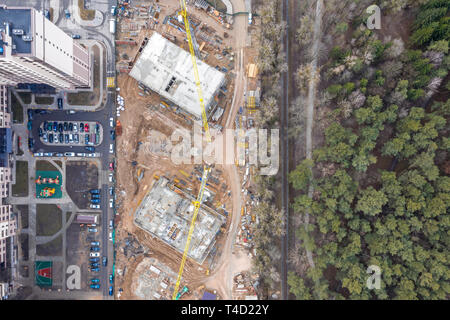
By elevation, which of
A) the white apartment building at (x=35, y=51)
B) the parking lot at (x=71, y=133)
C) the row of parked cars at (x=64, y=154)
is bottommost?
the row of parked cars at (x=64, y=154)

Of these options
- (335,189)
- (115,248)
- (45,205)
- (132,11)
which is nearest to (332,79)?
(335,189)

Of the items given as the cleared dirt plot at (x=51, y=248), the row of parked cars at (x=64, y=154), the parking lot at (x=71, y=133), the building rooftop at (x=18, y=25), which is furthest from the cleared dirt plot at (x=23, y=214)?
the building rooftop at (x=18, y=25)

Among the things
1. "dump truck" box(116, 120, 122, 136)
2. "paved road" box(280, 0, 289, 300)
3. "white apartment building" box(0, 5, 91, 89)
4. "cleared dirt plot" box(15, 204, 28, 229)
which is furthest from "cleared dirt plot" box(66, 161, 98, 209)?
"paved road" box(280, 0, 289, 300)

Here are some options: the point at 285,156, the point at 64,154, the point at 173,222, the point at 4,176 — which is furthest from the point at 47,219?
the point at 285,156

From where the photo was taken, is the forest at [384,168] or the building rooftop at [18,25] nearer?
the building rooftop at [18,25]

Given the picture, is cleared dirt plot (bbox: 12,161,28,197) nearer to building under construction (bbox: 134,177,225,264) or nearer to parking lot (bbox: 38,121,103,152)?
parking lot (bbox: 38,121,103,152)

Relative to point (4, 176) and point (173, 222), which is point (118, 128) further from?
point (4, 176)

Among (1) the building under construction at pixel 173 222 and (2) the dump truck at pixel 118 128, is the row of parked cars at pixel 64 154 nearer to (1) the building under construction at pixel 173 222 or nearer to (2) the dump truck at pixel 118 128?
(2) the dump truck at pixel 118 128
